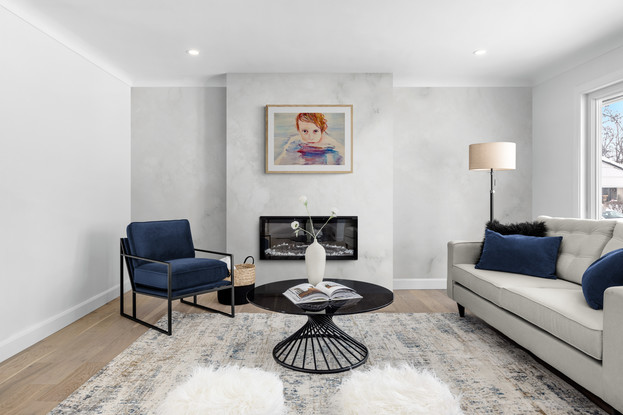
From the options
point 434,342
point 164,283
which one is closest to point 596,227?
point 434,342

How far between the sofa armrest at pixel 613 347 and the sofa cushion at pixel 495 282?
2.90ft

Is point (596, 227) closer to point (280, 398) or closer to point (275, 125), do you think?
point (280, 398)

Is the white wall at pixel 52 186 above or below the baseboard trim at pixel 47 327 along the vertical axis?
above

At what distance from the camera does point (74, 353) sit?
262 centimetres

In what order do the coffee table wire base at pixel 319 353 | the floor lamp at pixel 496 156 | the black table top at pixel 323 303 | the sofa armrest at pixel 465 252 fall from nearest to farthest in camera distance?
the black table top at pixel 323 303 < the coffee table wire base at pixel 319 353 < the sofa armrest at pixel 465 252 < the floor lamp at pixel 496 156

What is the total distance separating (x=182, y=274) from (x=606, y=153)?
13.6 feet

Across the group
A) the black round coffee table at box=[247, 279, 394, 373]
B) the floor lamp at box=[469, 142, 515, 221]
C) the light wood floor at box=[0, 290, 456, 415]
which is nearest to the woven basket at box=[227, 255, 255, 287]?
the light wood floor at box=[0, 290, 456, 415]

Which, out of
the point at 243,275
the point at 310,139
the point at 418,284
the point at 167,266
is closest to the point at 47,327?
the point at 167,266

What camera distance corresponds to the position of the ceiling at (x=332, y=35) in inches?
108

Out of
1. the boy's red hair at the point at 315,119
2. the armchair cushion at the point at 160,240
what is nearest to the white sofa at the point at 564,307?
the boy's red hair at the point at 315,119

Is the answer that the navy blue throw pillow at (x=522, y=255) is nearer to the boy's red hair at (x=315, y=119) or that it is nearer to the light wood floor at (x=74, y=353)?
the light wood floor at (x=74, y=353)

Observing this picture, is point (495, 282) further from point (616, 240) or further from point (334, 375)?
point (334, 375)

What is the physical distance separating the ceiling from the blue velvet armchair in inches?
66.0

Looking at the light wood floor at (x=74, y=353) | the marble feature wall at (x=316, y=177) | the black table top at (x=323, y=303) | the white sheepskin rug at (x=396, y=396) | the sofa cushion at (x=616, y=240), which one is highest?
the marble feature wall at (x=316, y=177)
